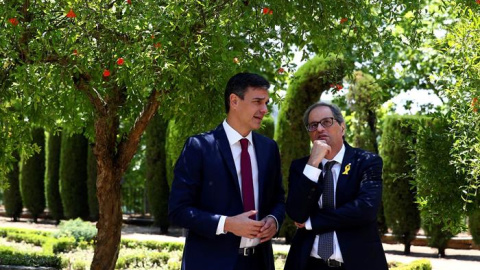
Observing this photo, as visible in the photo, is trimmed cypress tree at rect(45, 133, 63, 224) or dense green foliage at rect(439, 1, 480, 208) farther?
trimmed cypress tree at rect(45, 133, 63, 224)

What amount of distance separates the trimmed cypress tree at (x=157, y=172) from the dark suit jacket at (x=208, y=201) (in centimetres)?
1367

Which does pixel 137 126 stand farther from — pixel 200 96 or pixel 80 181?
pixel 80 181

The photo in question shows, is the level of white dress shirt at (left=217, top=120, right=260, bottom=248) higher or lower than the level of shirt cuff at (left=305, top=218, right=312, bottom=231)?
higher

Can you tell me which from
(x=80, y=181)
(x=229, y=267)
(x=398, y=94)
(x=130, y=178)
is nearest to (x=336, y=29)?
(x=229, y=267)

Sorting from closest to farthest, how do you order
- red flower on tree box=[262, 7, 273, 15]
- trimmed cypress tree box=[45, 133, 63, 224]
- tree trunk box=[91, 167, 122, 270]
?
1. red flower on tree box=[262, 7, 273, 15]
2. tree trunk box=[91, 167, 122, 270]
3. trimmed cypress tree box=[45, 133, 63, 224]

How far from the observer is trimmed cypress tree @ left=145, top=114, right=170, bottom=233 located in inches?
664

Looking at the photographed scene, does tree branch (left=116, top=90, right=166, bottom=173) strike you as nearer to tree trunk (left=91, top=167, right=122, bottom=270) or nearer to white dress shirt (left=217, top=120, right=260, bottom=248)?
tree trunk (left=91, top=167, right=122, bottom=270)

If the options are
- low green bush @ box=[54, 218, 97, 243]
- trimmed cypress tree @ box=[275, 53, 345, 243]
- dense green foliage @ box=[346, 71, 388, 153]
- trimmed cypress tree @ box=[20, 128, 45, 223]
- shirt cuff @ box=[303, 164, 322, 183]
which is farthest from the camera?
trimmed cypress tree @ box=[20, 128, 45, 223]

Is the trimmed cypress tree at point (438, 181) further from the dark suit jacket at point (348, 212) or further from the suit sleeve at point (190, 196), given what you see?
the suit sleeve at point (190, 196)

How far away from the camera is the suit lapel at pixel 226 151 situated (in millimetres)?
3250

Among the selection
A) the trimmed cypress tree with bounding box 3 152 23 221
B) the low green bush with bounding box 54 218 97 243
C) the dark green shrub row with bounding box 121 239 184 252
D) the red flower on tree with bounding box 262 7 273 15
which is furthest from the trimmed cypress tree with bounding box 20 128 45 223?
the red flower on tree with bounding box 262 7 273 15

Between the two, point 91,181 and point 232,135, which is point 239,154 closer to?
point 232,135

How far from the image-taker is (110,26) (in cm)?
536

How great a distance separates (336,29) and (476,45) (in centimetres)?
144
